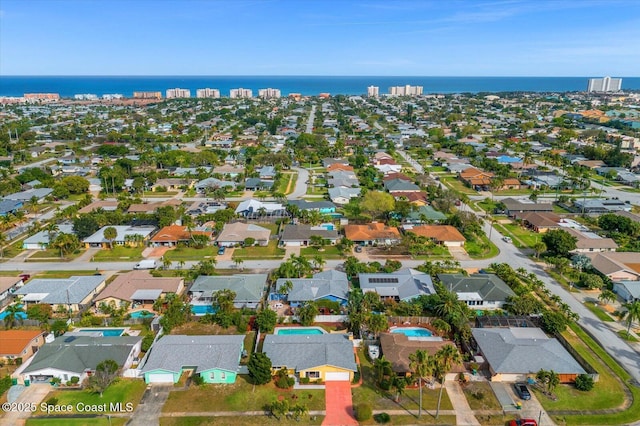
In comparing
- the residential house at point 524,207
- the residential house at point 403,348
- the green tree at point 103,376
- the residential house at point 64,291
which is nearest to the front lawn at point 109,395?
the green tree at point 103,376

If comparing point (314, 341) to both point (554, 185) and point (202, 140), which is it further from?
point (202, 140)

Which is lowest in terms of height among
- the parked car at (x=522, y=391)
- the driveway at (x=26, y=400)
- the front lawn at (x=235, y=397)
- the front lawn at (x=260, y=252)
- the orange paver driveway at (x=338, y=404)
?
the driveway at (x=26, y=400)

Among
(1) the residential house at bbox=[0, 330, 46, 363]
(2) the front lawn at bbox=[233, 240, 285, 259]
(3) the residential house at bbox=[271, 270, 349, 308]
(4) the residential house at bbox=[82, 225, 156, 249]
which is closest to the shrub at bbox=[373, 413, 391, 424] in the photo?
(3) the residential house at bbox=[271, 270, 349, 308]

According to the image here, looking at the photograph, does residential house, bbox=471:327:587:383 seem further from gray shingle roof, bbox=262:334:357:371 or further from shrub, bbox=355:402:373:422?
gray shingle roof, bbox=262:334:357:371

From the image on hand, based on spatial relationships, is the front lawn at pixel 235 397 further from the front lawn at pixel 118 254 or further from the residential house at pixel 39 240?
the residential house at pixel 39 240

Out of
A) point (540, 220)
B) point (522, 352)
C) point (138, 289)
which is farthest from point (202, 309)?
point (540, 220)
